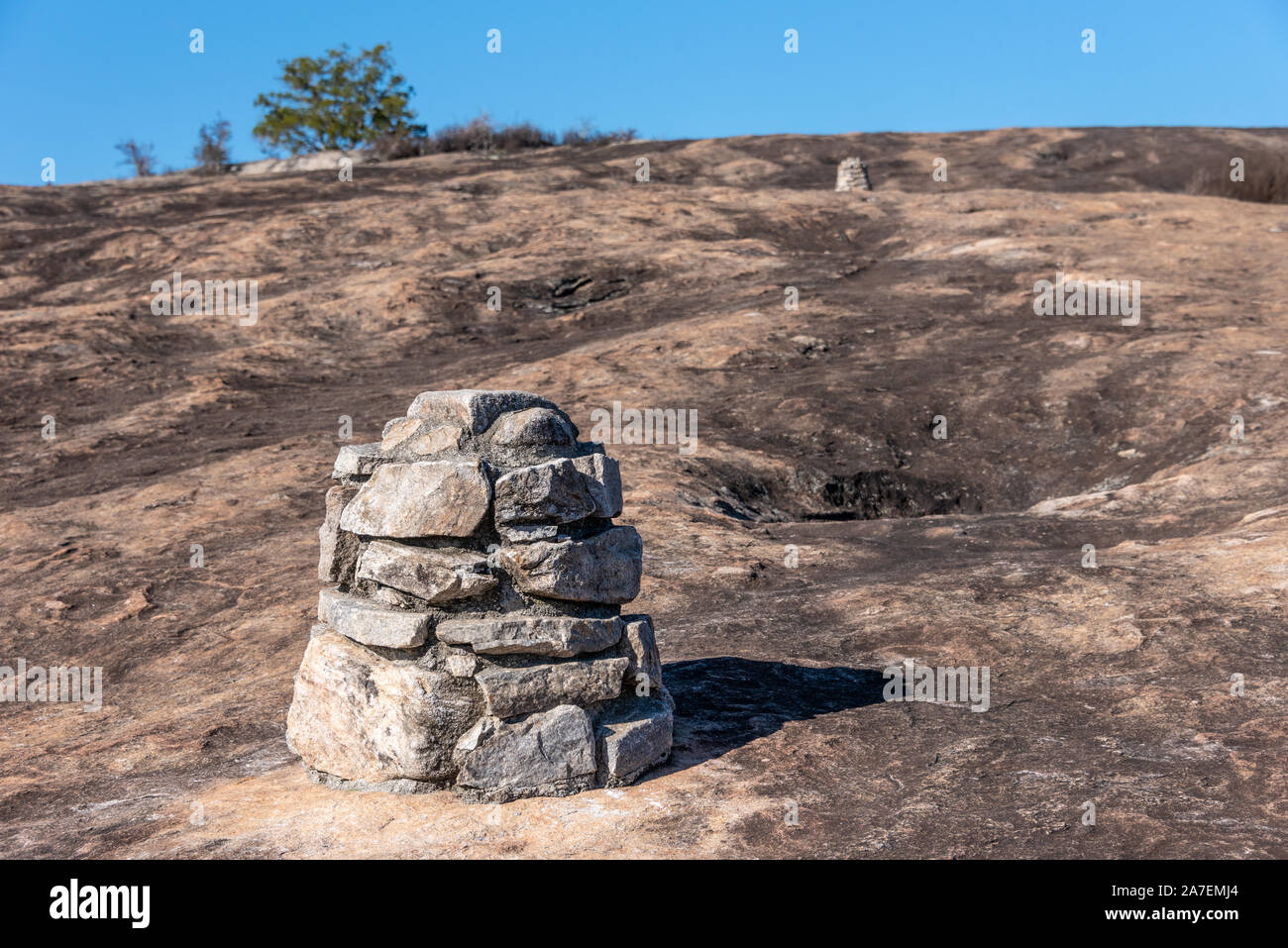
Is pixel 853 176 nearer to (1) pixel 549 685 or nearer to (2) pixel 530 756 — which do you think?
(1) pixel 549 685

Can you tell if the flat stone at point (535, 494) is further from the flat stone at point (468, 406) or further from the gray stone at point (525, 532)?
the flat stone at point (468, 406)

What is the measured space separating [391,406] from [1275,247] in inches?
579

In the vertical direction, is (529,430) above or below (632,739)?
above

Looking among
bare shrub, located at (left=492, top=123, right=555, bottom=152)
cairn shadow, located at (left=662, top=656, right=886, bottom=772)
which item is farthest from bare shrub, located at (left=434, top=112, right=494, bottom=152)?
cairn shadow, located at (left=662, top=656, right=886, bottom=772)

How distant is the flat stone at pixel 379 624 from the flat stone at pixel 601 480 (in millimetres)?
1028

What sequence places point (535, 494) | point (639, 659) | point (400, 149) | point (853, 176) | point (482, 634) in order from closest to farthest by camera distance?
point (482, 634) → point (535, 494) → point (639, 659) → point (853, 176) → point (400, 149)

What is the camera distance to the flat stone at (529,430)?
18.3ft

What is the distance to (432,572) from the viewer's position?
17.4ft

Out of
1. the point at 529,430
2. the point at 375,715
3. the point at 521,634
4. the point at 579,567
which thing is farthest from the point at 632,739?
the point at 529,430

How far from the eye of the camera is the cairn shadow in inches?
235

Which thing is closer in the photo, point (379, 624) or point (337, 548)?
point (379, 624)

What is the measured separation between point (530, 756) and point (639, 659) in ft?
2.46

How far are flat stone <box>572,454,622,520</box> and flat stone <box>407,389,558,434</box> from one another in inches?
14.5
